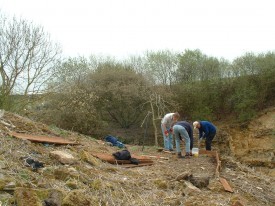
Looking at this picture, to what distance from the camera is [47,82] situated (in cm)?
1611

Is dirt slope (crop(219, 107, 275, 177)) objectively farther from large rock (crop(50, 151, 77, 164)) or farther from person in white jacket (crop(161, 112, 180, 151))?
large rock (crop(50, 151, 77, 164))

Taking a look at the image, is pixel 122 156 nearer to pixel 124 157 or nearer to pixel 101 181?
pixel 124 157

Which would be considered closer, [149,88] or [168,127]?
[168,127]

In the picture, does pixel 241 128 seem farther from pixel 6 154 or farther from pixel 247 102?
pixel 6 154

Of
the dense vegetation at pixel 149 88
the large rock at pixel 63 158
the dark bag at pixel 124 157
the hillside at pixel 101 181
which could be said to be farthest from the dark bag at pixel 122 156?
the dense vegetation at pixel 149 88

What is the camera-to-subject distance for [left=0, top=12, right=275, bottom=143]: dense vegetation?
18.0m

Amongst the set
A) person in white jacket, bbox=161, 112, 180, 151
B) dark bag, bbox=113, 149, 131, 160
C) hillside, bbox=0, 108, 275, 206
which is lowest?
hillside, bbox=0, 108, 275, 206

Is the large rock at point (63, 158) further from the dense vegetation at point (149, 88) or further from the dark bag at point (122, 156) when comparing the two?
the dense vegetation at point (149, 88)

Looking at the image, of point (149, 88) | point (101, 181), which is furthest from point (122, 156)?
point (149, 88)

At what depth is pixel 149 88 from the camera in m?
21.2

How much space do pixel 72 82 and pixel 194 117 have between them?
8678 millimetres

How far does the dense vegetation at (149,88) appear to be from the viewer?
18.0 m

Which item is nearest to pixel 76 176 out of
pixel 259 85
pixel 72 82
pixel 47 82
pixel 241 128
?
pixel 47 82

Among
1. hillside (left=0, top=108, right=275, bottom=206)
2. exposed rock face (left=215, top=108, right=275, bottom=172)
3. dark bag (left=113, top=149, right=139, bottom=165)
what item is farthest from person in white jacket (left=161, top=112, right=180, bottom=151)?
exposed rock face (left=215, top=108, right=275, bottom=172)
